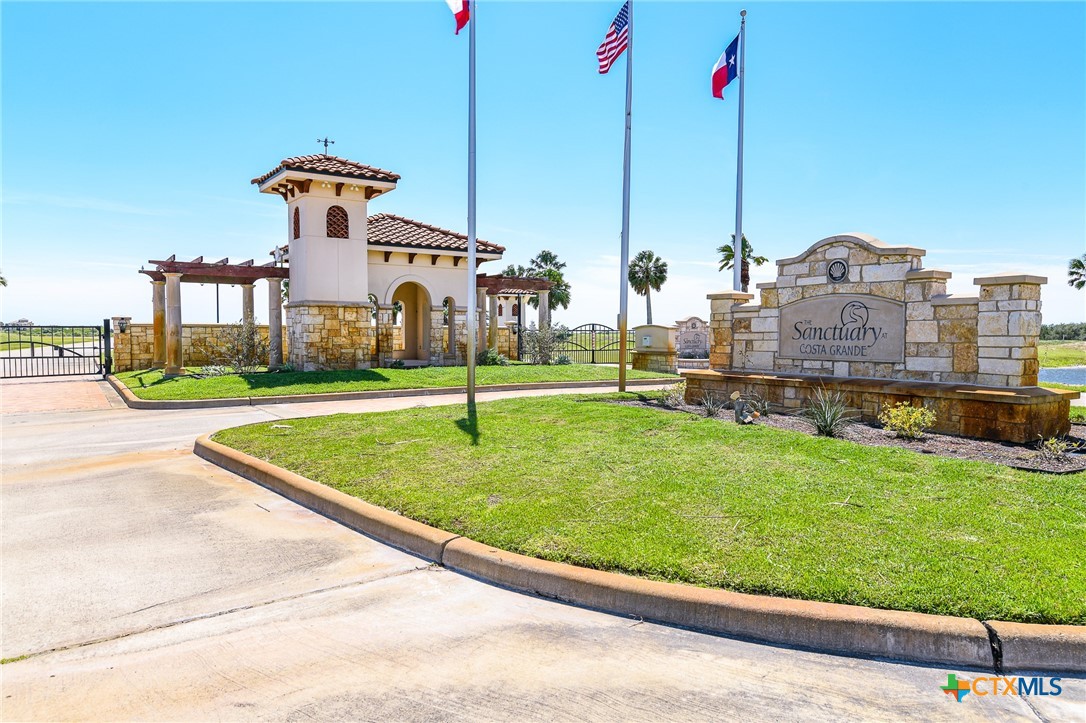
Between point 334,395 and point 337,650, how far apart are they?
530 inches

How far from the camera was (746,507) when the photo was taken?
571 cm

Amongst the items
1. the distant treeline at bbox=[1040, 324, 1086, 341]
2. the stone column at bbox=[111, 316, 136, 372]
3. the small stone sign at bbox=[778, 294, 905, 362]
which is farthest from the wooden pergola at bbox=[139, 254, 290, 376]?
the distant treeline at bbox=[1040, 324, 1086, 341]

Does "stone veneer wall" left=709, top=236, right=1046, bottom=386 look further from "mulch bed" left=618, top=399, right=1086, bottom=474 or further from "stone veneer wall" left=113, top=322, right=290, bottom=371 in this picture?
"stone veneer wall" left=113, top=322, right=290, bottom=371

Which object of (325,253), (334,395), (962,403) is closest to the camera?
(962,403)

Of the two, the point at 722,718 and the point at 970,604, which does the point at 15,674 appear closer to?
the point at 722,718

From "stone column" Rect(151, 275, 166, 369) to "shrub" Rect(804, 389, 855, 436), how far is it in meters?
21.0

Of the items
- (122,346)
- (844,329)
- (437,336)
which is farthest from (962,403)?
(122,346)

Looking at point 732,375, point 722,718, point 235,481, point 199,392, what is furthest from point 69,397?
point 722,718

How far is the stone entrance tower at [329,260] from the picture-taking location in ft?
70.5

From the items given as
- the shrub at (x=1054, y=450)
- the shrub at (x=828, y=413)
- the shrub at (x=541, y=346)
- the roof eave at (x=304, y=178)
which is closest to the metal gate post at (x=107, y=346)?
the roof eave at (x=304, y=178)

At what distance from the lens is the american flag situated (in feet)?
50.8

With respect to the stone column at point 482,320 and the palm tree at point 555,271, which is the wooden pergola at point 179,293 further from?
the palm tree at point 555,271

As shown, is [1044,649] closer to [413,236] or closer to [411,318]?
[413,236]

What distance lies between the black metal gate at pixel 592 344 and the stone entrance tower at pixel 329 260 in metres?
10.1
